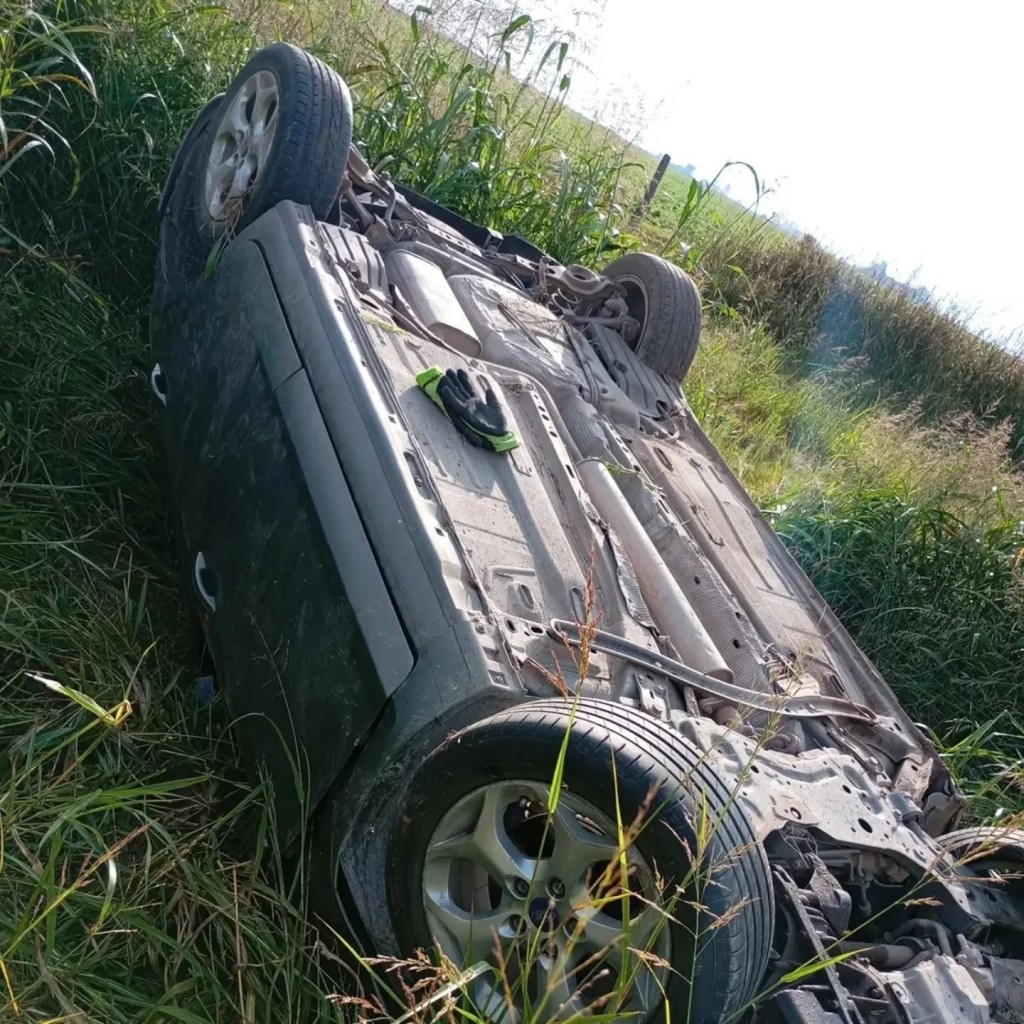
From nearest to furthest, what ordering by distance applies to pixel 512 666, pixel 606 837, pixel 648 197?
pixel 606 837, pixel 512 666, pixel 648 197

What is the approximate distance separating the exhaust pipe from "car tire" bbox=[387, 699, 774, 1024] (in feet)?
2.02

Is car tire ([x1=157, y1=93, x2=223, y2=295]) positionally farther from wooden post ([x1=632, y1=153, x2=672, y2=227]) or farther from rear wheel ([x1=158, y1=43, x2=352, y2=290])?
wooden post ([x1=632, y1=153, x2=672, y2=227])

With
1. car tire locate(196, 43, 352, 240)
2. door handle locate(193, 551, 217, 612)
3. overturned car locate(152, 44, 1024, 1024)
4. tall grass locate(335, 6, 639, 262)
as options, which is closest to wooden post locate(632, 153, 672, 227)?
tall grass locate(335, 6, 639, 262)

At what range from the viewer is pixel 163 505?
11.5 ft

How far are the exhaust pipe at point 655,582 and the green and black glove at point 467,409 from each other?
0.35 metres

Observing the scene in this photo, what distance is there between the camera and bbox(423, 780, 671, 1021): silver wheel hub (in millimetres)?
1917

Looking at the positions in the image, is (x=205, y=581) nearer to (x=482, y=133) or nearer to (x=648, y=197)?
(x=482, y=133)

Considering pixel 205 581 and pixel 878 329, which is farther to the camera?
pixel 878 329

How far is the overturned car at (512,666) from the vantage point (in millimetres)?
1912

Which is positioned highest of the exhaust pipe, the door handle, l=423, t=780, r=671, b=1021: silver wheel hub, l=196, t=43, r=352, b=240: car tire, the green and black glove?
l=196, t=43, r=352, b=240: car tire

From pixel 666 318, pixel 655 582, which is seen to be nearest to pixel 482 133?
pixel 666 318

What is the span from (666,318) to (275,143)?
185 cm

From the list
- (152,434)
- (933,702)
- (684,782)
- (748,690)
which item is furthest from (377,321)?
(933,702)

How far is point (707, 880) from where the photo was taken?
1749 millimetres
